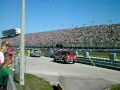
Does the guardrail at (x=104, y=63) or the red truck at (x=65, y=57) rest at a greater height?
the red truck at (x=65, y=57)

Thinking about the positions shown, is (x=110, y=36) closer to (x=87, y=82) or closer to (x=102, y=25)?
(x=102, y=25)

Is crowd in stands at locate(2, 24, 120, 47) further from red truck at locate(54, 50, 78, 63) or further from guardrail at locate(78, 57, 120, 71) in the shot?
guardrail at locate(78, 57, 120, 71)

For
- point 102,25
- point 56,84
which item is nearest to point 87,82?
point 56,84

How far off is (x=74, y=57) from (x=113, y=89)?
18.8m

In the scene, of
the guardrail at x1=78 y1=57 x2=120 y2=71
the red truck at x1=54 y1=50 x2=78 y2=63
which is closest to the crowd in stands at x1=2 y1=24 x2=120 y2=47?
the red truck at x1=54 y1=50 x2=78 y2=63

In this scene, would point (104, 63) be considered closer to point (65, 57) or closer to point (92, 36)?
point (65, 57)

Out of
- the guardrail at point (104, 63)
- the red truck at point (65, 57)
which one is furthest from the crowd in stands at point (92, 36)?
the guardrail at point (104, 63)

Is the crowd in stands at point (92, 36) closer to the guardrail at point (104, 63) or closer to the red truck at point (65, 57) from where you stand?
the red truck at point (65, 57)

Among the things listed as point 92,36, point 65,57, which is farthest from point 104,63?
point 92,36

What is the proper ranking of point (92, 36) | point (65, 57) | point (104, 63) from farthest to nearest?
point (92, 36)
point (65, 57)
point (104, 63)

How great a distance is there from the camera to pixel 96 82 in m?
16.4

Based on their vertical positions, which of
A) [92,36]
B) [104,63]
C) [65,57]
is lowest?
[104,63]

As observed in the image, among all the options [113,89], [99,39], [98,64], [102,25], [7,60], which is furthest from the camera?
[102,25]

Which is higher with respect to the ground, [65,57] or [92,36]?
[92,36]
